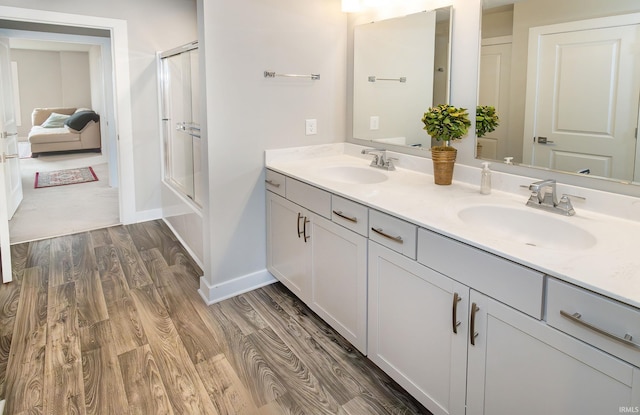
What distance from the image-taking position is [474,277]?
140 cm

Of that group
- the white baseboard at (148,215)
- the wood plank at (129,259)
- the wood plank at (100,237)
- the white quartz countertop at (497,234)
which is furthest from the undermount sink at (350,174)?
the white baseboard at (148,215)

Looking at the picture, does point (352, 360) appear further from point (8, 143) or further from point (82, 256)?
point (8, 143)

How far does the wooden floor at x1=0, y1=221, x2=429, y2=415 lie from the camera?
73.2 inches

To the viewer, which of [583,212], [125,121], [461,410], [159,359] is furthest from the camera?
[125,121]

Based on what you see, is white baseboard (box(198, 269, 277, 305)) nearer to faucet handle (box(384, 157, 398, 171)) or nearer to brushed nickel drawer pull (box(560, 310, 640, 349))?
faucet handle (box(384, 157, 398, 171))

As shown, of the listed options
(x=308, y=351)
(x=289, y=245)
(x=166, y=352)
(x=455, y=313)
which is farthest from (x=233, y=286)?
(x=455, y=313)

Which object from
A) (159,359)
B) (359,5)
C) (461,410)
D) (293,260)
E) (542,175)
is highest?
(359,5)

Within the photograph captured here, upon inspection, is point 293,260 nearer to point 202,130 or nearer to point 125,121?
point 202,130

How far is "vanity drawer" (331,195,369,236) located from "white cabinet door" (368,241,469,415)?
4.5 inches

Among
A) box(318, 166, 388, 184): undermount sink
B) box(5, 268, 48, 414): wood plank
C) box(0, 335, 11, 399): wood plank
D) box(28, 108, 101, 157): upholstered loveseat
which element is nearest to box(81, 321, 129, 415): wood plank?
box(5, 268, 48, 414): wood plank

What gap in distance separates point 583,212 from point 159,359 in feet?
6.81

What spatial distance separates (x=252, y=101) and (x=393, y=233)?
138cm

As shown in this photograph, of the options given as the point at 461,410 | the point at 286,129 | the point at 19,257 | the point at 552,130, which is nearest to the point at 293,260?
the point at 286,129

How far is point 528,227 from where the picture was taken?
5.61ft
